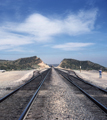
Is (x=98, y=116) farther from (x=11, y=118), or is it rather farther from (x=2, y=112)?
(x=2, y=112)

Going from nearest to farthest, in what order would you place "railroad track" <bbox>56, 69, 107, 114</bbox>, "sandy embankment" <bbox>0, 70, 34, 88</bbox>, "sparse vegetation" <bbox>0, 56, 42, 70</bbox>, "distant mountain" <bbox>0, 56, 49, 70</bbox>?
"railroad track" <bbox>56, 69, 107, 114</bbox>
"sandy embankment" <bbox>0, 70, 34, 88</bbox>
"sparse vegetation" <bbox>0, 56, 42, 70</bbox>
"distant mountain" <bbox>0, 56, 49, 70</bbox>

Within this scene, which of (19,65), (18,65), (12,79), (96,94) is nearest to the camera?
(96,94)

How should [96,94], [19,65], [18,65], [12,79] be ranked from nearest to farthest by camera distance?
[96,94] < [12,79] < [18,65] < [19,65]

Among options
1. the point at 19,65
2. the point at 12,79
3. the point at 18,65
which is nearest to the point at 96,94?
the point at 12,79

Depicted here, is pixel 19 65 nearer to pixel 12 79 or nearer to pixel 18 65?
pixel 18 65

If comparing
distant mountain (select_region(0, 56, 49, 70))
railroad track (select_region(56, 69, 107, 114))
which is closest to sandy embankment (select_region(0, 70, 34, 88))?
railroad track (select_region(56, 69, 107, 114))

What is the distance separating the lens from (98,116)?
4.91 meters

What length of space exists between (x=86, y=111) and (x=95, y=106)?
34.5 inches

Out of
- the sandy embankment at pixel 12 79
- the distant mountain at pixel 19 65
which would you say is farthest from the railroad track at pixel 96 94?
the distant mountain at pixel 19 65

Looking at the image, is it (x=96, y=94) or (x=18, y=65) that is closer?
(x=96, y=94)

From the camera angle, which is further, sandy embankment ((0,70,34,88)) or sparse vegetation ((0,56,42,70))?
sparse vegetation ((0,56,42,70))

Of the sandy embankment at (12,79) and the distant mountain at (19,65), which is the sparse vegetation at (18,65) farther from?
the sandy embankment at (12,79)

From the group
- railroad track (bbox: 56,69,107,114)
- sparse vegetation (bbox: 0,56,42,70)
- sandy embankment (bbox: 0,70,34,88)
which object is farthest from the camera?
sparse vegetation (bbox: 0,56,42,70)

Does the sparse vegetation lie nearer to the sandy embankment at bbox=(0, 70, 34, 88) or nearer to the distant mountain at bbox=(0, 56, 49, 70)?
the distant mountain at bbox=(0, 56, 49, 70)
